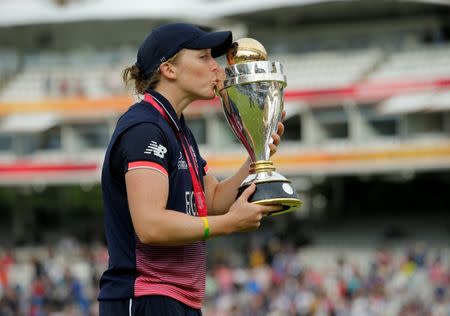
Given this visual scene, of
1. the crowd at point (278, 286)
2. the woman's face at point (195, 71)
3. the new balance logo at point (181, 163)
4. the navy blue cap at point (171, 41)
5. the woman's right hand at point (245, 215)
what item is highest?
the crowd at point (278, 286)

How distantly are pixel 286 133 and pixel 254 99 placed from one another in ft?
86.5

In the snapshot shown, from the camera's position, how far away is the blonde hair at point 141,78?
4051mm

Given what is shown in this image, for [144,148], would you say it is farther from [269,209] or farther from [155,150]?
[269,209]

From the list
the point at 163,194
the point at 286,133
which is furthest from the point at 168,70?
the point at 286,133

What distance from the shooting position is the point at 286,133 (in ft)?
100

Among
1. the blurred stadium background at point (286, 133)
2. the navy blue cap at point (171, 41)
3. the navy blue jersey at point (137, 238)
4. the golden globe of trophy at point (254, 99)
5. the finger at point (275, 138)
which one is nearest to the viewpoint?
the navy blue jersey at point (137, 238)

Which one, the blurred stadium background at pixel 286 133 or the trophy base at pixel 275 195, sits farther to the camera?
the blurred stadium background at pixel 286 133

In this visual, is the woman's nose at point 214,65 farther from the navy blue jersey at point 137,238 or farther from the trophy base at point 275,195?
the trophy base at point 275,195

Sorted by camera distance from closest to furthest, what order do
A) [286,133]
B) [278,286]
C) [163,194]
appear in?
[163,194], [278,286], [286,133]

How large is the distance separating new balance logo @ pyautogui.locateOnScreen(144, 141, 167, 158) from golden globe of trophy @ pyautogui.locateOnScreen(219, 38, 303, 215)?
0.34 meters

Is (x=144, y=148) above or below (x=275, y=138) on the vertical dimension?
below

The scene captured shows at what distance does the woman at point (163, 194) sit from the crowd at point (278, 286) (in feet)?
36.8

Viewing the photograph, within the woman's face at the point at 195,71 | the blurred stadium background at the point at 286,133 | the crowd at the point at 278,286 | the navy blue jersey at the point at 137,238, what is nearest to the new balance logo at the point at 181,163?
the navy blue jersey at the point at 137,238

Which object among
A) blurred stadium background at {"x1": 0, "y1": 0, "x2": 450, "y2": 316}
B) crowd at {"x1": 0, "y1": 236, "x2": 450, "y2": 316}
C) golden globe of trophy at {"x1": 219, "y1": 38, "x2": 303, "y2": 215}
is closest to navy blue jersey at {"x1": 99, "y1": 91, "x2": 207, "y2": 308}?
golden globe of trophy at {"x1": 219, "y1": 38, "x2": 303, "y2": 215}
